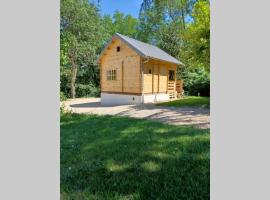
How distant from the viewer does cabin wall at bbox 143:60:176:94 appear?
56.4 ft

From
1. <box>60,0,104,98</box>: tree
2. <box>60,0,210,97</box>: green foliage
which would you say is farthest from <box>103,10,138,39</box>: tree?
<box>60,0,104,98</box>: tree

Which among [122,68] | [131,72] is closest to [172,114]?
[131,72]

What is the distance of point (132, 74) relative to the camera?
682 inches

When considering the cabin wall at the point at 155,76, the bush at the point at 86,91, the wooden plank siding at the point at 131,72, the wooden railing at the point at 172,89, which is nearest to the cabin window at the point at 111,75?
the wooden plank siding at the point at 131,72

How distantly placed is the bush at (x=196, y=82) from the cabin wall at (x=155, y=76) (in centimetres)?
477

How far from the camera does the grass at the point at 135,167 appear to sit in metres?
2.83

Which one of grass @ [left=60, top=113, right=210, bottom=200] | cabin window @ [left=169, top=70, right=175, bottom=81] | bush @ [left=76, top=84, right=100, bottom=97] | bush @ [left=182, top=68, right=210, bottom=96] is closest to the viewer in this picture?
grass @ [left=60, top=113, right=210, bottom=200]

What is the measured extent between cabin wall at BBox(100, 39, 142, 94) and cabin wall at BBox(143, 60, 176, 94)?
0.62 m

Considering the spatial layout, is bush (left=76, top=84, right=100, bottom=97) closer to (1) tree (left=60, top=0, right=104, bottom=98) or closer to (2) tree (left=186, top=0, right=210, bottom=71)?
(1) tree (left=60, top=0, right=104, bottom=98)

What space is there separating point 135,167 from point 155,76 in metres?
15.0

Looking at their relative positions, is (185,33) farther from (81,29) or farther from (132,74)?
(81,29)

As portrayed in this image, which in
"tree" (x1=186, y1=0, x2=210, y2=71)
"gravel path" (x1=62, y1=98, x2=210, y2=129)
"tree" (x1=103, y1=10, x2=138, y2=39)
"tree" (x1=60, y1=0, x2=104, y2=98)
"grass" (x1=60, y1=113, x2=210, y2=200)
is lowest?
"grass" (x1=60, y1=113, x2=210, y2=200)

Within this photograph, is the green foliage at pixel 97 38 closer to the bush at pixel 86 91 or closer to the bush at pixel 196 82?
the bush at pixel 196 82

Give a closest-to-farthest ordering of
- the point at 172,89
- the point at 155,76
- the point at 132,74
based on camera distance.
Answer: the point at 132,74, the point at 155,76, the point at 172,89
